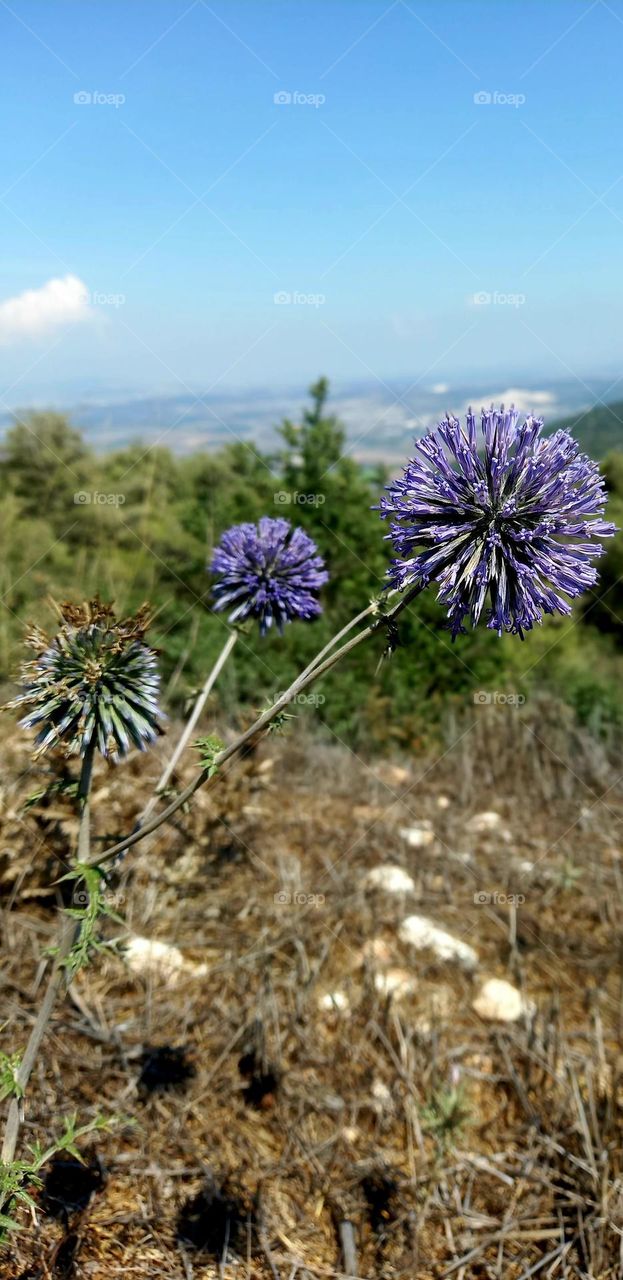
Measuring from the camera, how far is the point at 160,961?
416 cm

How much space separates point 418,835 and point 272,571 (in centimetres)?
312

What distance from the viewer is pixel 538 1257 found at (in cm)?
294

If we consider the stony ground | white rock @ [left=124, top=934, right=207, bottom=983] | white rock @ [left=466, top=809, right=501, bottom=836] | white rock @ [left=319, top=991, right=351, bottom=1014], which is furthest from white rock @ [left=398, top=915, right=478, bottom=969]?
white rock @ [left=466, top=809, right=501, bottom=836]

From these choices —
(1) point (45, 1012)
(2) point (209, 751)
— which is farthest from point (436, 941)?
(2) point (209, 751)

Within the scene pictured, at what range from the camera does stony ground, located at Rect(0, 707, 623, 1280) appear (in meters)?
2.91

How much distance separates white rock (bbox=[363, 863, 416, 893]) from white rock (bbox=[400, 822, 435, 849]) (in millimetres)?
426

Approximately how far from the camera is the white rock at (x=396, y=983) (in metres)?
4.05

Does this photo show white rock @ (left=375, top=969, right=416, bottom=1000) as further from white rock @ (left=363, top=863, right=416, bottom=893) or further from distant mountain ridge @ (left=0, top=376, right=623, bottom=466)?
distant mountain ridge @ (left=0, top=376, right=623, bottom=466)

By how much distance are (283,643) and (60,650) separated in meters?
8.73

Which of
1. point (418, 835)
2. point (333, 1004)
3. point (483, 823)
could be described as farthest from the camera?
point (483, 823)

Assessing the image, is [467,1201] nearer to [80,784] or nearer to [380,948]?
[380,948]

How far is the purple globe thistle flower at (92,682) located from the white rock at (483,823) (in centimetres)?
429

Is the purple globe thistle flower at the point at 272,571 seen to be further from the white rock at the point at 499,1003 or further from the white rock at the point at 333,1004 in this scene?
the white rock at the point at 499,1003

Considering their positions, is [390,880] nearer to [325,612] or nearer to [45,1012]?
[45,1012]
